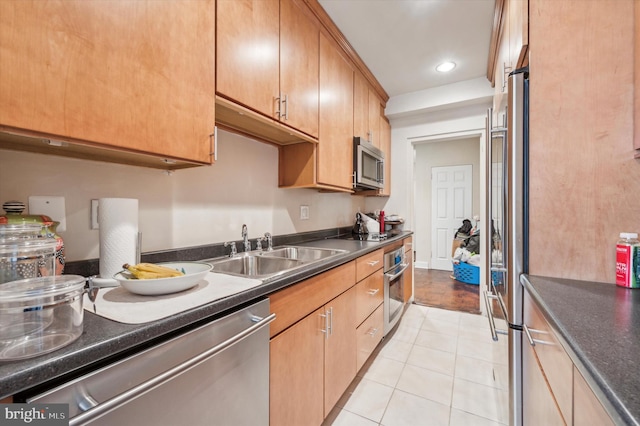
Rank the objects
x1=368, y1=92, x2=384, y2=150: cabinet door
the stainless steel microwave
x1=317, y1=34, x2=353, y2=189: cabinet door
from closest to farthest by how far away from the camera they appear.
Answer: x1=317, y1=34, x2=353, y2=189: cabinet door < the stainless steel microwave < x1=368, y1=92, x2=384, y2=150: cabinet door

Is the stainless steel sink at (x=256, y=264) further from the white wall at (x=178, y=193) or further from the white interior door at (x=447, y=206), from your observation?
the white interior door at (x=447, y=206)

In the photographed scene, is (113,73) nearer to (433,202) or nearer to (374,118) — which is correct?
(374,118)

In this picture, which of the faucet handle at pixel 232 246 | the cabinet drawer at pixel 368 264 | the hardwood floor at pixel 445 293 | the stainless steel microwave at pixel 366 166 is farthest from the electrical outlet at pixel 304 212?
the hardwood floor at pixel 445 293

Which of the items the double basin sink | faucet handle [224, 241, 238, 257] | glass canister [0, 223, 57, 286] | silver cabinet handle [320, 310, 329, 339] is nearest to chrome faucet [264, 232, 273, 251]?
the double basin sink

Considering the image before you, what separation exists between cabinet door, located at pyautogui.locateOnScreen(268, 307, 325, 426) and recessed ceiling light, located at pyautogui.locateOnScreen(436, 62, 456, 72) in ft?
8.27

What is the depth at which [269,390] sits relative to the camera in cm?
99

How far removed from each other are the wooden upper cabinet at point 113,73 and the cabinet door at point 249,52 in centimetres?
6

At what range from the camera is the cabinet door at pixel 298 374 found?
1.02 metres

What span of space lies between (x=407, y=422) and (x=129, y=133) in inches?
73.6

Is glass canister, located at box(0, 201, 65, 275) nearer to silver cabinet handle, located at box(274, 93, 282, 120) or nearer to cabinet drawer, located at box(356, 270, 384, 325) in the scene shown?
silver cabinet handle, located at box(274, 93, 282, 120)

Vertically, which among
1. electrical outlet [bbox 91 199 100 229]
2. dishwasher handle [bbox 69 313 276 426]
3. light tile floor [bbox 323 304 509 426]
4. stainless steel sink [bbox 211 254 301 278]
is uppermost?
electrical outlet [bbox 91 199 100 229]

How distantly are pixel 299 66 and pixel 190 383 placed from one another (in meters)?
1.64

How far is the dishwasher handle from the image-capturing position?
50cm

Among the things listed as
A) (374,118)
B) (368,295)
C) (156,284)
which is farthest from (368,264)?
(374,118)
